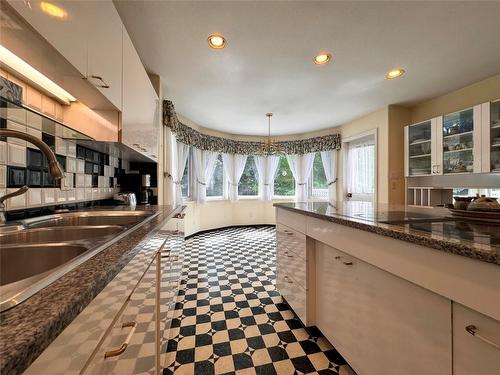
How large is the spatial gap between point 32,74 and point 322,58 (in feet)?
7.91

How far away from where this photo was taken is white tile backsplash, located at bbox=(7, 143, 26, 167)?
102 cm

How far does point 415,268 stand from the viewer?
75cm

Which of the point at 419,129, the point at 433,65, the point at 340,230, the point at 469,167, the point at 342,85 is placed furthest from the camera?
the point at 419,129

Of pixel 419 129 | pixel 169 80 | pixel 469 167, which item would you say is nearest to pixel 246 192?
pixel 169 80

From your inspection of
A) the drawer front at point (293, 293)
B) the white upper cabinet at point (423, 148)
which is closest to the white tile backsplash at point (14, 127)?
the drawer front at point (293, 293)

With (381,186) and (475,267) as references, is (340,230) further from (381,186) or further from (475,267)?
(381,186)

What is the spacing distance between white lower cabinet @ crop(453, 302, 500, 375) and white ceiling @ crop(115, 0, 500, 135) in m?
2.07

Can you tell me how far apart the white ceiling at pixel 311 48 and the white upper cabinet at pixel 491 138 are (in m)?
0.51

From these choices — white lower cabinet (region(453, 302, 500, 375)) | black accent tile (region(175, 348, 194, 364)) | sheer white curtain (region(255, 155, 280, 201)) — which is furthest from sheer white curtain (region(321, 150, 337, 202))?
white lower cabinet (region(453, 302, 500, 375))

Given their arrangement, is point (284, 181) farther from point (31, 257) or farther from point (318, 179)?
point (31, 257)

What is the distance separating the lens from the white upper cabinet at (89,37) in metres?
0.80

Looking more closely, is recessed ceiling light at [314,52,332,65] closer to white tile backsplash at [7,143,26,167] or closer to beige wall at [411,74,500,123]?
beige wall at [411,74,500,123]

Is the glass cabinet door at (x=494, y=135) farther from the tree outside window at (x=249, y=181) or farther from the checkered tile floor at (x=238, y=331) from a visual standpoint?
the tree outside window at (x=249, y=181)

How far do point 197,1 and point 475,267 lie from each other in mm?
2169
